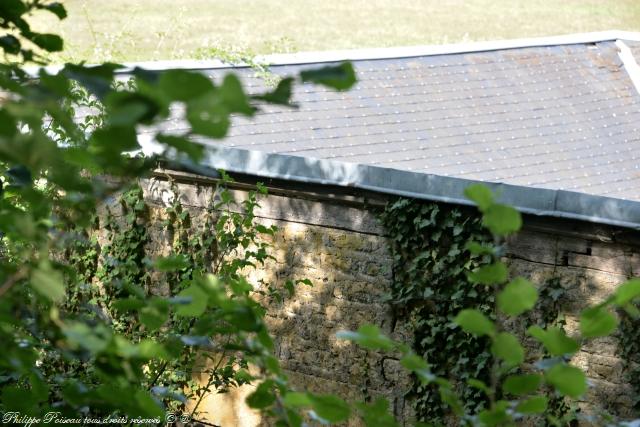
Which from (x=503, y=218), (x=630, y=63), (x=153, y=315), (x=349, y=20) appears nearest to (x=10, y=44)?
(x=153, y=315)

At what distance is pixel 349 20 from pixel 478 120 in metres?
18.5

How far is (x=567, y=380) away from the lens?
1274 mm

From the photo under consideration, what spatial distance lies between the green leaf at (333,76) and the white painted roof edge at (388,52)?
8.29 meters

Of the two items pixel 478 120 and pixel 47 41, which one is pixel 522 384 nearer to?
pixel 47 41

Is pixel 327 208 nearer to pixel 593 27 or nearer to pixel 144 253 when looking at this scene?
pixel 144 253

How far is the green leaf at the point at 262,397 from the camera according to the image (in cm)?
145

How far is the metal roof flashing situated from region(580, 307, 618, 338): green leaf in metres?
2.98

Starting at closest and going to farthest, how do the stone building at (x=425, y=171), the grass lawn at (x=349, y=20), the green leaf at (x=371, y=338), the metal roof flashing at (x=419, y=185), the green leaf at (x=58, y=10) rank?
the green leaf at (x=371, y=338), the green leaf at (x=58, y=10), the metal roof flashing at (x=419, y=185), the stone building at (x=425, y=171), the grass lawn at (x=349, y=20)

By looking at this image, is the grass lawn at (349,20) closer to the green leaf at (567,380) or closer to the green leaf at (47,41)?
the green leaf at (47,41)

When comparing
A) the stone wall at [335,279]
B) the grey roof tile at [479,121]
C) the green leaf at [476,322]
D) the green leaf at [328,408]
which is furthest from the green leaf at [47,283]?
the grey roof tile at [479,121]

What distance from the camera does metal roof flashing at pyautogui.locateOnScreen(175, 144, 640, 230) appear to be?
483 cm

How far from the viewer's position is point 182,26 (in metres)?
24.3

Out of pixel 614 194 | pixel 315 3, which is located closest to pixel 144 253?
pixel 614 194

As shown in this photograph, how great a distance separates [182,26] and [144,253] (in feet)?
59.7
